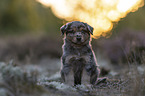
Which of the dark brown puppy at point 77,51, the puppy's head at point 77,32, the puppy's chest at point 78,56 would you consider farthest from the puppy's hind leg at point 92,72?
the puppy's head at point 77,32

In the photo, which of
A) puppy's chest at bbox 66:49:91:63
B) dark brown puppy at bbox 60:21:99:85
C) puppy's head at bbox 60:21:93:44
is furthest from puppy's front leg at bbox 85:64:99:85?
puppy's head at bbox 60:21:93:44

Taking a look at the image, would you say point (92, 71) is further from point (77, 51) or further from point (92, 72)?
point (77, 51)

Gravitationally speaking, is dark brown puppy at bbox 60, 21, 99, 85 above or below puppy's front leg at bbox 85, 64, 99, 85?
above

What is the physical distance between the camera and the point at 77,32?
249 inches

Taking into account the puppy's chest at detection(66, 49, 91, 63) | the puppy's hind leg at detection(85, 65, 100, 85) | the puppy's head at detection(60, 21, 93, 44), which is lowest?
the puppy's hind leg at detection(85, 65, 100, 85)

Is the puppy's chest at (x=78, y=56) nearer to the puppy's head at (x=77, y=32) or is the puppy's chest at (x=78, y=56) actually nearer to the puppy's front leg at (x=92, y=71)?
the puppy's front leg at (x=92, y=71)

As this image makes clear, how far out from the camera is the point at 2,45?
22.2m

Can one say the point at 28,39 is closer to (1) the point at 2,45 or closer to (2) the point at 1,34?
(1) the point at 2,45

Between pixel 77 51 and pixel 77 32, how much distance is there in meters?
0.55

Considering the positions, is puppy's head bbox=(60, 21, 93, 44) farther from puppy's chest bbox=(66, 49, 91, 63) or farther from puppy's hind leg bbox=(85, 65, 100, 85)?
puppy's hind leg bbox=(85, 65, 100, 85)

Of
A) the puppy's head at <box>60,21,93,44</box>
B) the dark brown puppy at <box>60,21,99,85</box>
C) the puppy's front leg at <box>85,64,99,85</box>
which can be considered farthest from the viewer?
the puppy's front leg at <box>85,64,99,85</box>

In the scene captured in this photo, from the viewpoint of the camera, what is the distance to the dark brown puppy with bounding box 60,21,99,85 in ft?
21.0

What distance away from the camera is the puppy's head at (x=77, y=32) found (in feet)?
20.7

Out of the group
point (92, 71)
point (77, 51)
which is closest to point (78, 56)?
point (77, 51)
